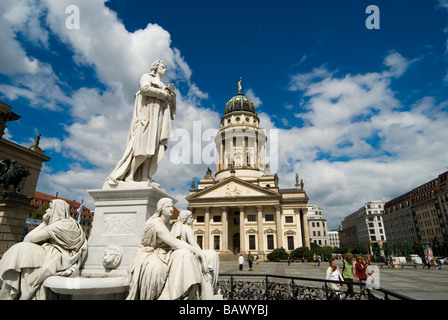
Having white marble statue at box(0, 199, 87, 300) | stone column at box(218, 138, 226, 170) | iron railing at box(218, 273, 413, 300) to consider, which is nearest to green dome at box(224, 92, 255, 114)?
stone column at box(218, 138, 226, 170)

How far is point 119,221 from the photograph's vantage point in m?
3.87

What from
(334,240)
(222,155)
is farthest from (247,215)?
(334,240)

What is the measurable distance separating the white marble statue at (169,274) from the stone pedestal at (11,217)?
10746 millimetres

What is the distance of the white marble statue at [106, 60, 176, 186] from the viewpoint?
14.4 ft

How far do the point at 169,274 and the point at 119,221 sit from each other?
5.35ft

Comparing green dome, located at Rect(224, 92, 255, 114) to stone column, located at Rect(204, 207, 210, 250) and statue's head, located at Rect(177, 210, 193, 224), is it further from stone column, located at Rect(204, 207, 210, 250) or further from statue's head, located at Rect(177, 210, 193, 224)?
statue's head, located at Rect(177, 210, 193, 224)

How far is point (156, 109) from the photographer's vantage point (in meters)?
4.70

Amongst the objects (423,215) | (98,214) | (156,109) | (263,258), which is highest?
(423,215)

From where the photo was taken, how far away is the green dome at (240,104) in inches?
2680

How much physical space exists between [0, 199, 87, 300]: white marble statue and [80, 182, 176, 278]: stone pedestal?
0.73ft

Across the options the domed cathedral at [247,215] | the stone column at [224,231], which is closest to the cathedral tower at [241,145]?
the domed cathedral at [247,215]

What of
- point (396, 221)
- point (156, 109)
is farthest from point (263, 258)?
point (396, 221)
